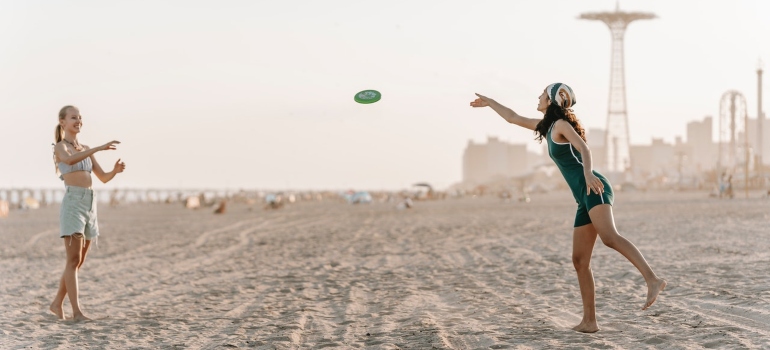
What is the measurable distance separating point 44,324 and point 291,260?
538 centimetres

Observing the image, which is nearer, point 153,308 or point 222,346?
point 222,346

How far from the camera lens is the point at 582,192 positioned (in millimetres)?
4766

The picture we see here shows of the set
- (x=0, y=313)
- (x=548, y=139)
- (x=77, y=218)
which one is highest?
(x=548, y=139)

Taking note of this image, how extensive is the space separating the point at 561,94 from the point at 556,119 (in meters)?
0.16

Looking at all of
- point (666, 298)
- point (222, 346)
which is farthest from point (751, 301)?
point (222, 346)

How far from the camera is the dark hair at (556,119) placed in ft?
16.0

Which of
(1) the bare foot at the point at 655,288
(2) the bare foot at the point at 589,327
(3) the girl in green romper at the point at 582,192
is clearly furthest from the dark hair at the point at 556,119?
(2) the bare foot at the point at 589,327

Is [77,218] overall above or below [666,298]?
above

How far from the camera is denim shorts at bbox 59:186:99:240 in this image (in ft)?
19.2

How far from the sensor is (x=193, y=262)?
11.7 metres

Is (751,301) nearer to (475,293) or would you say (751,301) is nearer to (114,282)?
(475,293)

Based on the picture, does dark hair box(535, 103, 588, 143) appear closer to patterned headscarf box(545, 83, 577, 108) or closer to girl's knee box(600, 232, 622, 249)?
patterned headscarf box(545, 83, 577, 108)

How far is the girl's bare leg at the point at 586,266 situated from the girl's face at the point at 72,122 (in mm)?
3746

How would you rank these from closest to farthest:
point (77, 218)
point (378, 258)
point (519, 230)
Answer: point (77, 218) < point (378, 258) < point (519, 230)
